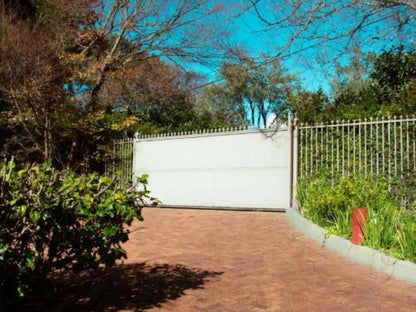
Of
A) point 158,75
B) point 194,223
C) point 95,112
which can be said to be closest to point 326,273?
point 194,223

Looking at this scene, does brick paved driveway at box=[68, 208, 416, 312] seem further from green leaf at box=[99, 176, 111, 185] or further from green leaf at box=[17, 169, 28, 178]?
green leaf at box=[17, 169, 28, 178]

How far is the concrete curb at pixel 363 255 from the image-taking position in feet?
14.5

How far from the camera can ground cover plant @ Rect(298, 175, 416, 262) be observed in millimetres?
4949

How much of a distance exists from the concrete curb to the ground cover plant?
0.14 metres

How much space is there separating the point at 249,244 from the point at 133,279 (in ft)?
8.16

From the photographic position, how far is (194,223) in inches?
348

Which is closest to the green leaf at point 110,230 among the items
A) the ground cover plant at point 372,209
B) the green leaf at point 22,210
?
the green leaf at point 22,210

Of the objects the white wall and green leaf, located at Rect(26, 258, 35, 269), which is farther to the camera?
the white wall

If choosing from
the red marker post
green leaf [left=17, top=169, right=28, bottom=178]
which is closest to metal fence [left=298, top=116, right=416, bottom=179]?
the red marker post

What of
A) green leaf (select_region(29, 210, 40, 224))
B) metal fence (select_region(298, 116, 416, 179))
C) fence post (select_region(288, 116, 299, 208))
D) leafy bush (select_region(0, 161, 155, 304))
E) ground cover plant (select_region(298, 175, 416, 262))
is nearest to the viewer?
green leaf (select_region(29, 210, 40, 224))

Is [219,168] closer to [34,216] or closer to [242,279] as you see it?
[242,279]

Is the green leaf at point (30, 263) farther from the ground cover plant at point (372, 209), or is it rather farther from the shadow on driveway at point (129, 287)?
the ground cover plant at point (372, 209)

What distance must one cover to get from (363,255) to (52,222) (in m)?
3.79

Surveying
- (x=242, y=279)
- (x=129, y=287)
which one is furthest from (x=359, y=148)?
(x=129, y=287)
